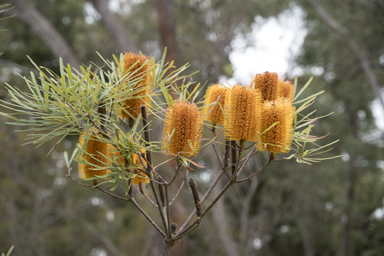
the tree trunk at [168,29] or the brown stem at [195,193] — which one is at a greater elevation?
the tree trunk at [168,29]

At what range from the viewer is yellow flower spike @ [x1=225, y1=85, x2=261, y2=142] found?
43 cm

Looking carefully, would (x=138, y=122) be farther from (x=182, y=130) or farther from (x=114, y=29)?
(x=114, y=29)

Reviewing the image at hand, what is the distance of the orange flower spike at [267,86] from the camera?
0.49 metres

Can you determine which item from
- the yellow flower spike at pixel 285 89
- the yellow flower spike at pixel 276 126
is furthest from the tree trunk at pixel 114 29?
the yellow flower spike at pixel 276 126

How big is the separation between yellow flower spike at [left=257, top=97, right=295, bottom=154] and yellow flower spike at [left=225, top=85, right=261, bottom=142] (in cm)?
1

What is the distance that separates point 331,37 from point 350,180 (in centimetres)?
252

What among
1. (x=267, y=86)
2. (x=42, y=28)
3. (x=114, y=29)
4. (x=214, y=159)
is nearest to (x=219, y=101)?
(x=267, y=86)

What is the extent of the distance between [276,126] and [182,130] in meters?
0.13

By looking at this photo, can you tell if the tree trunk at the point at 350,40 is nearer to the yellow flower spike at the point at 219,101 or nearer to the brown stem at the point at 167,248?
the yellow flower spike at the point at 219,101

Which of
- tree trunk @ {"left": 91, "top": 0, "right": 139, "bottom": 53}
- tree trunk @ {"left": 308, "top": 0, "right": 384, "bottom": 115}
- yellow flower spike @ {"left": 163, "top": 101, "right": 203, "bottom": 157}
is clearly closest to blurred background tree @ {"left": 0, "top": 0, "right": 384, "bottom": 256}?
tree trunk @ {"left": 308, "top": 0, "right": 384, "bottom": 115}

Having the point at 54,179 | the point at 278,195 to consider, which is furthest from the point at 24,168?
the point at 278,195

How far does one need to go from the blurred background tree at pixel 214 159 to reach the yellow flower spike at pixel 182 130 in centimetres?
403

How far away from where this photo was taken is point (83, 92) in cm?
43

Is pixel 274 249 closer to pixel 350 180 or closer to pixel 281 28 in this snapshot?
pixel 350 180
